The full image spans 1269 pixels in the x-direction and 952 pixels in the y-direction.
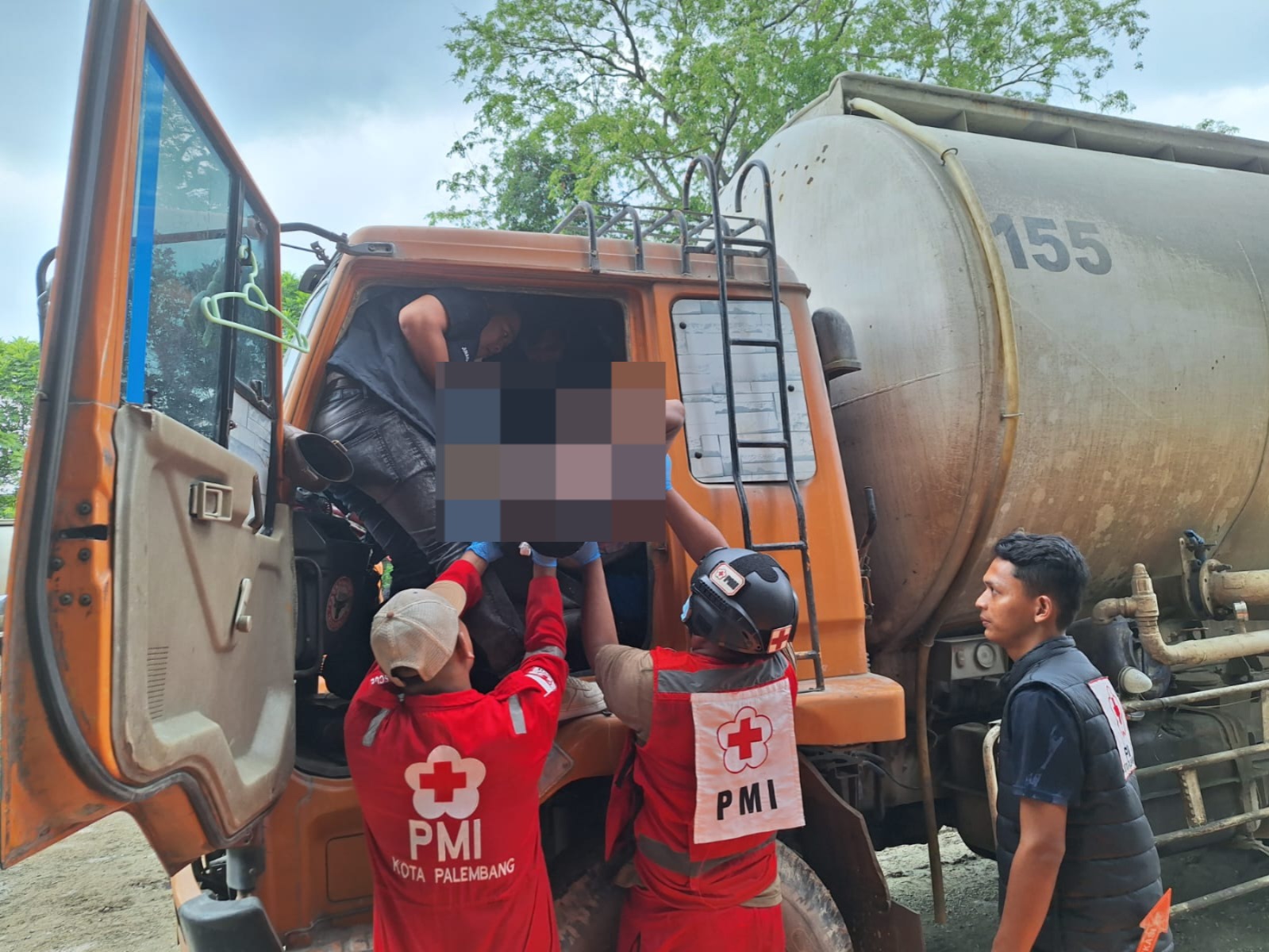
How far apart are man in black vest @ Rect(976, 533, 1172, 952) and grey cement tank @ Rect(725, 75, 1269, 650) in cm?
102

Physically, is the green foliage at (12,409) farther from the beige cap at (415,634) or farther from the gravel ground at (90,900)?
the beige cap at (415,634)

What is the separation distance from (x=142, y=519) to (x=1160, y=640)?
3.36 m

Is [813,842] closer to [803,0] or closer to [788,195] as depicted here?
[788,195]

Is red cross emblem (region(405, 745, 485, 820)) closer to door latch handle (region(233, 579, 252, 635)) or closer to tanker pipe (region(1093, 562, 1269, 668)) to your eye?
door latch handle (region(233, 579, 252, 635))

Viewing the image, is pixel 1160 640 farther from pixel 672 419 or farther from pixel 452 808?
pixel 452 808

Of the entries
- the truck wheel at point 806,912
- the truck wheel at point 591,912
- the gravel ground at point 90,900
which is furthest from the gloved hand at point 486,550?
the gravel ground at point 90,900

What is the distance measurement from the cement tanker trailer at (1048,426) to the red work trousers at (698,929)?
0.69m

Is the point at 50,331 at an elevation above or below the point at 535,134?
below

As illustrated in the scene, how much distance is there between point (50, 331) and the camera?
1.40 m

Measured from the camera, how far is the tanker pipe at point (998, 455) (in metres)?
2.94

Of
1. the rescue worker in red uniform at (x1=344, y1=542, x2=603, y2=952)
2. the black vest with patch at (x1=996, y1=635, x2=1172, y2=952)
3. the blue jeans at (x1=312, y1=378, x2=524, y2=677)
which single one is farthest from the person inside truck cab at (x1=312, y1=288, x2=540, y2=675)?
the black vest with patch at (x1=996, y1=635, x2=1172, y2=952)

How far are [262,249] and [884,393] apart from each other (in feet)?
7.21

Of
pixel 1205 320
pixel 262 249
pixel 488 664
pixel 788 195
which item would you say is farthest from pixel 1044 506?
pixel 262 249

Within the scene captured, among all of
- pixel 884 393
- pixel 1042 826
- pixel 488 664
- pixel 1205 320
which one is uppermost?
pixel 1205 320
